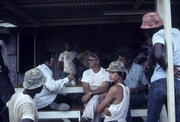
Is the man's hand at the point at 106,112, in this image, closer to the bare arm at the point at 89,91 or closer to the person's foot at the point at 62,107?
the bare arm at the point at 89,91

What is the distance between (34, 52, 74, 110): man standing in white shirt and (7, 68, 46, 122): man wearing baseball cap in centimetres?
153

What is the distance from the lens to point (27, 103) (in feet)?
9.81

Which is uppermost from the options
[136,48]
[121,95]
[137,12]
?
[137,12]

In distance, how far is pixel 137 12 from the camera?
6.08 m

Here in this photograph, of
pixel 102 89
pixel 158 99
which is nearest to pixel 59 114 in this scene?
pixel 102 89

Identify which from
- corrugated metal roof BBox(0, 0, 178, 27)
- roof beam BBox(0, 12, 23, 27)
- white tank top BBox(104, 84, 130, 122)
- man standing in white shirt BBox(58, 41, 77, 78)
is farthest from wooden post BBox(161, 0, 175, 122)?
man standing in white shirt BBox(58, 41, 77, 78)

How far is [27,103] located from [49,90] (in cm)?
197

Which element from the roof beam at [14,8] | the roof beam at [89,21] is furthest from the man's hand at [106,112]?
the roof beam at [89,21]

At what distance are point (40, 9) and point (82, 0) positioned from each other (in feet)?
3.78

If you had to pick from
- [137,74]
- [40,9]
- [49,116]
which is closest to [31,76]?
[49,116]

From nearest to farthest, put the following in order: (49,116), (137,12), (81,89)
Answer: (49,116)
(81,89)
(137,12)

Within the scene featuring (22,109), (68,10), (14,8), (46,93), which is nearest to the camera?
(22,109)

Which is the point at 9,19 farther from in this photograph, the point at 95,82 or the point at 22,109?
the point at 22,109

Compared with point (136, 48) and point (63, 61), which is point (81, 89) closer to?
point (136, 48)
